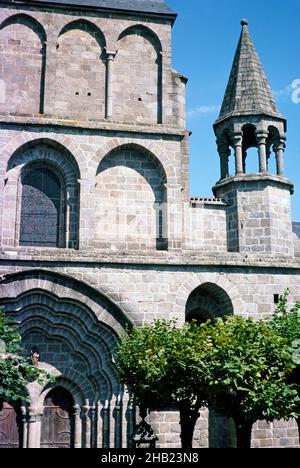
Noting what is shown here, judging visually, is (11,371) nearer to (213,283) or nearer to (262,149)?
(213,283)

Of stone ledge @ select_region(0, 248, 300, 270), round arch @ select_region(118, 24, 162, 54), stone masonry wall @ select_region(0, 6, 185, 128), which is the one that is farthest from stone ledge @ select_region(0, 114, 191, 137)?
stone ledge @ select_region(0, 248, 300, 270)

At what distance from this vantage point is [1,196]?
58.2 feet

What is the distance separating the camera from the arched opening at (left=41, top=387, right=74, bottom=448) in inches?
680

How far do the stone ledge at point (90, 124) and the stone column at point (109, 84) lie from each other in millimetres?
439

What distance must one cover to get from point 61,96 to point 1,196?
3673 mm

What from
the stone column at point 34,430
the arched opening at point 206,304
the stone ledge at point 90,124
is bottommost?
the stone column at point 34,430

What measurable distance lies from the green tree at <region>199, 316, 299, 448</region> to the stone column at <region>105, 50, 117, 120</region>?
8.28m

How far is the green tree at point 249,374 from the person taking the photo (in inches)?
496

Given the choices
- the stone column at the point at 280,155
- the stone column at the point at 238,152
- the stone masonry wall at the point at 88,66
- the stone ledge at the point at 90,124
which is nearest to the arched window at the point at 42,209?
the stone ledge at the point at 90,124

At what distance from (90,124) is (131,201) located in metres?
2.55

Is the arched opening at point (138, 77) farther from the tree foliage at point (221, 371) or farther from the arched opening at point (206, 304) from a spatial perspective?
the tree foliage at point (221, 371)
